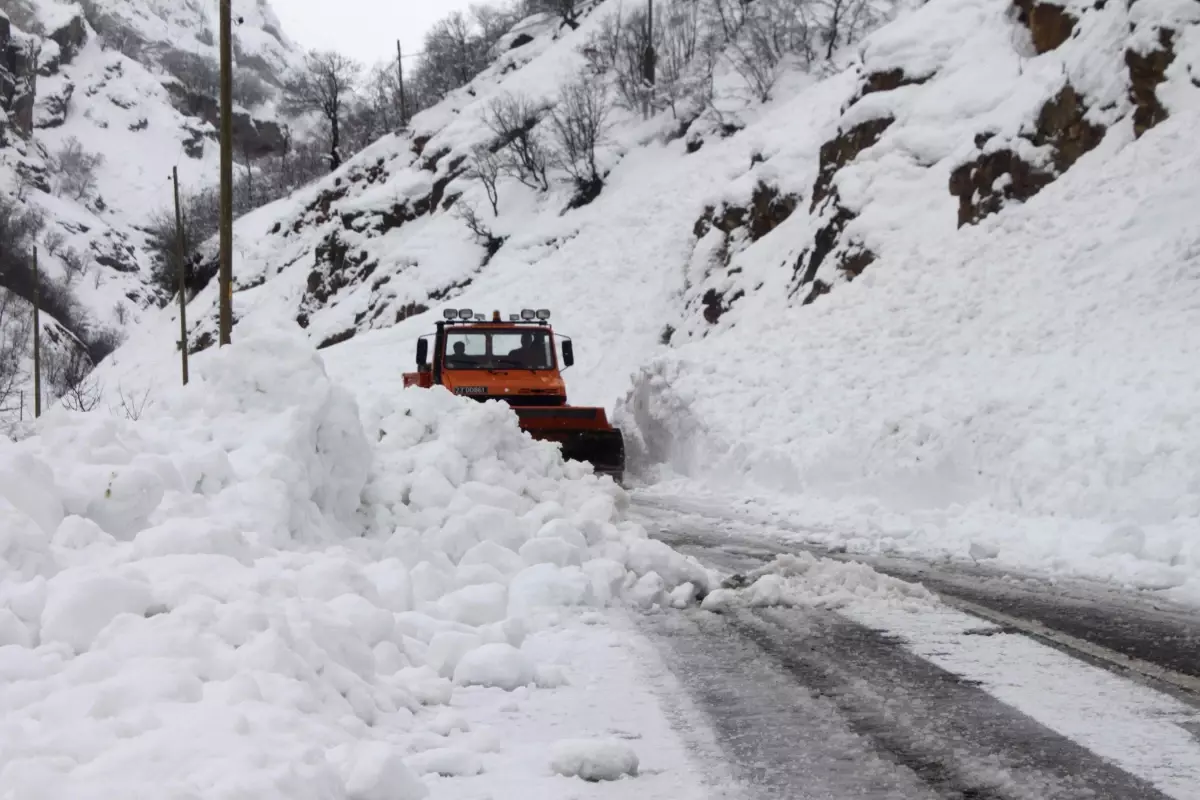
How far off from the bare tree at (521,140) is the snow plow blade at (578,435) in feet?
85.8

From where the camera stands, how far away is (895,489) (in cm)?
1039

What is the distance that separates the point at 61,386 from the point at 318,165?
2086 centimetres

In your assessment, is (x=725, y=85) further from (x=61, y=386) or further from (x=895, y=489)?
(x=61, y=386)

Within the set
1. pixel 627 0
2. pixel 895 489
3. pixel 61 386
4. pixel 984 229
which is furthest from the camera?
pixel 61 386

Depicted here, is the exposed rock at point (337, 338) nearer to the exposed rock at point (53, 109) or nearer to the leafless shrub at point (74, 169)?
the leafless shrub at point (74, 169)

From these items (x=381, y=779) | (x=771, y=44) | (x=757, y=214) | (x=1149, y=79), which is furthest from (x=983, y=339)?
(x=771, y=44)

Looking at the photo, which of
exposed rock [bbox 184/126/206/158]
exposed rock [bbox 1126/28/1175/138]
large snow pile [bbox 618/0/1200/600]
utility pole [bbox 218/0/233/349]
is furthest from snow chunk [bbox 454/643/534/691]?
exposed rock [bbox 184/126/206/158]

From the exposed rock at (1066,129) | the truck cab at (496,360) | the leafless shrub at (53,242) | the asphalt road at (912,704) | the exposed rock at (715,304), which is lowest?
the asphalt road at (912,704)

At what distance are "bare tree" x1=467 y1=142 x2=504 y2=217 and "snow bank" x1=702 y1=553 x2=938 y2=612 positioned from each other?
3233cm

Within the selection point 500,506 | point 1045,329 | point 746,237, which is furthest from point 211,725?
point 746,237

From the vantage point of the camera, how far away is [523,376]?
13836 millimetres

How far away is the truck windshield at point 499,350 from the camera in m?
13.9

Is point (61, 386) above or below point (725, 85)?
below

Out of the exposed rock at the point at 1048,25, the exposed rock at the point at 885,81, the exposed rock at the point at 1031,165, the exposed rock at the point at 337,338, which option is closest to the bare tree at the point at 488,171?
the exposed rock at the point at 337,338
